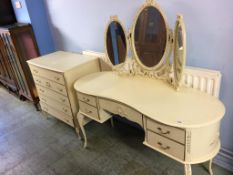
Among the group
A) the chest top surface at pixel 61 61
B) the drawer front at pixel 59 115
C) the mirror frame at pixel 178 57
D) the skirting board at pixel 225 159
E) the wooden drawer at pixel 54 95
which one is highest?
the mirror frame at pixel 178 57

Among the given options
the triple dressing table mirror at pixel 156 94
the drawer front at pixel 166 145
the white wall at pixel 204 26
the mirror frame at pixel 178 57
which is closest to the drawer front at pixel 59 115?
the triple dressing table mirror at pixel 156 94

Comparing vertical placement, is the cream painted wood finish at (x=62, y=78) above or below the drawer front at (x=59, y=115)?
above

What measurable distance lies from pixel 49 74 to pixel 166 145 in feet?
4.64

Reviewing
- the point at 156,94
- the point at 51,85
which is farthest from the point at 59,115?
the point at 156,94

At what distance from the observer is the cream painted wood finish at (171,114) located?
118cm

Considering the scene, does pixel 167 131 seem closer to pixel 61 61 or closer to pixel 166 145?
pixel 166 145

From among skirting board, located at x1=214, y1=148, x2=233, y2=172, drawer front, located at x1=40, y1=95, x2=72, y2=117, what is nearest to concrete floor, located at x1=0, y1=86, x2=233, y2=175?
skirting board, located at x1=214, y1=148, x2=233, y2=172

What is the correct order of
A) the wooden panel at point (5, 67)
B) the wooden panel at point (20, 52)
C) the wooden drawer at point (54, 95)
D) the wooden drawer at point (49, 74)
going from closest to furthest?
1. the wooden drawer at point (49, 74)
2. the wooden drawer at point (54, 95)
3. the wooden panel at point (20, 52)
4. the wooden panel at point (5, 67)

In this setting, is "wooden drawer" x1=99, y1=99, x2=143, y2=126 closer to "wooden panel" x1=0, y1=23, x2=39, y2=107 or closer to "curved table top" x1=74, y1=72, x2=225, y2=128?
"curved table top" x1=74, y1=72, x2=225, y2=128

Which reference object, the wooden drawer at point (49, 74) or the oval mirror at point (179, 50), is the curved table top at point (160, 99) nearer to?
the oval mirror at point (179, 50)

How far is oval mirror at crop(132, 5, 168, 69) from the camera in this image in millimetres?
1517

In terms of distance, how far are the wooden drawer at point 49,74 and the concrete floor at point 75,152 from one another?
2.21 ft

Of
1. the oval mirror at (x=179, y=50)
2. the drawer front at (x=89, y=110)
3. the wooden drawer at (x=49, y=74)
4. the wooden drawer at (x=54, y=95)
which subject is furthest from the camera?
the wooden drawer at (x=54, y=95)

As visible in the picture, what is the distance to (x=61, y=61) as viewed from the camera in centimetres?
228
